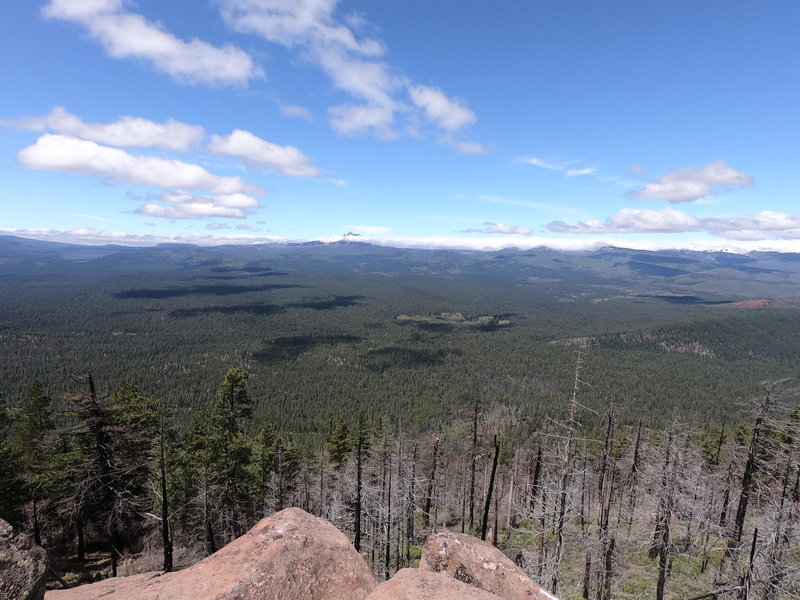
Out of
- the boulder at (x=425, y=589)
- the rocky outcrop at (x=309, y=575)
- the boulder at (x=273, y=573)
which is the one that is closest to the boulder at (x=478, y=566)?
the rocky outcrop at (x=309, y=575)

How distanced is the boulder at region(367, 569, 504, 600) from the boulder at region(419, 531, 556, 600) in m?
1.27

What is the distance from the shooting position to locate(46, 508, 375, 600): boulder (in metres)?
9.10

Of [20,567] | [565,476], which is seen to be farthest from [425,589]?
[565,476]

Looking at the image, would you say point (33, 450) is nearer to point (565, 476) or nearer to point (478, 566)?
point (478, 566)

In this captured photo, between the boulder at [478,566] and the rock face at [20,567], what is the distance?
28.1ft

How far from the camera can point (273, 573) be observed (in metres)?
9.42

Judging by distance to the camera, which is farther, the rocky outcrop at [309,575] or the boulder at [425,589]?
the rocky outcrop at [309,575]

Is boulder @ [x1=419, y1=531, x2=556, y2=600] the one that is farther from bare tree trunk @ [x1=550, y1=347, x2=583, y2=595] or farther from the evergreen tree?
the evergreen tree

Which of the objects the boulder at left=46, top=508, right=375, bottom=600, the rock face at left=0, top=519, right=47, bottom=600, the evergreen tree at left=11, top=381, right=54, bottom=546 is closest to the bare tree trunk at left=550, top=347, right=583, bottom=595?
the boulder at left=46, top=508, right=375, bottom=600

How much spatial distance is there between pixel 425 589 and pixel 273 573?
3.71m

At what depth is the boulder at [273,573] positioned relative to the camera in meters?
9.10

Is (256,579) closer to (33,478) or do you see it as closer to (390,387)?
(33,478)

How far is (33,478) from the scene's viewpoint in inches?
1059

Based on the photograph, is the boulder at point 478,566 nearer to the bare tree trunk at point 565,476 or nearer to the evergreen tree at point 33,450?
the bare tree trunk at point 565,476
